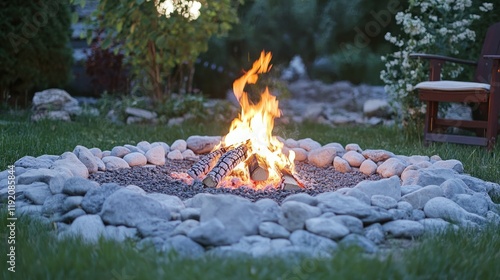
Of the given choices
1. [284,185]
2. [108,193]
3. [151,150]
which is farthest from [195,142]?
[108,193]

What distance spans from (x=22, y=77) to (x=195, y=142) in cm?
327

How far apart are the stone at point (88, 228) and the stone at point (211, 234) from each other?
0.37m

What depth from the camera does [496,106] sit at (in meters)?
4.92

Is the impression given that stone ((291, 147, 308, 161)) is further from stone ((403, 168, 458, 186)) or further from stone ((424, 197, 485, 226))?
stone ((424, 197, 485, 226))

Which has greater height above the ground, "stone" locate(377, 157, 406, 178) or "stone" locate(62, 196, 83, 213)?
"stone" locate(377, 157, 406, 178)

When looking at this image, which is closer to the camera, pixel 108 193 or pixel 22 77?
pixel 108 193

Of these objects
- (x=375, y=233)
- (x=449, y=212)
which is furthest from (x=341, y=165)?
(x=375, y=233)

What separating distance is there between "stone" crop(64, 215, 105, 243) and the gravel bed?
2.04 feet

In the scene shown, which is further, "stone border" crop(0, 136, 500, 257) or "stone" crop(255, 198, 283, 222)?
"stone" crop(255, 198, 283, 222)

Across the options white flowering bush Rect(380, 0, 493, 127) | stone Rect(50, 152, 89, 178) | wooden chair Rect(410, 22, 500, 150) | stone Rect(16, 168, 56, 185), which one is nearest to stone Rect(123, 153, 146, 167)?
stone Rect(50, 152, 89, 178)

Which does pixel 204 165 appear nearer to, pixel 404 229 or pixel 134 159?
→ pixel 134 159

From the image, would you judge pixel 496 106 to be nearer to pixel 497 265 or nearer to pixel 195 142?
pixel 195 142

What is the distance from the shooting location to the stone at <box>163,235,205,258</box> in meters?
2.36

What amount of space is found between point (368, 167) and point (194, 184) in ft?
3.62
